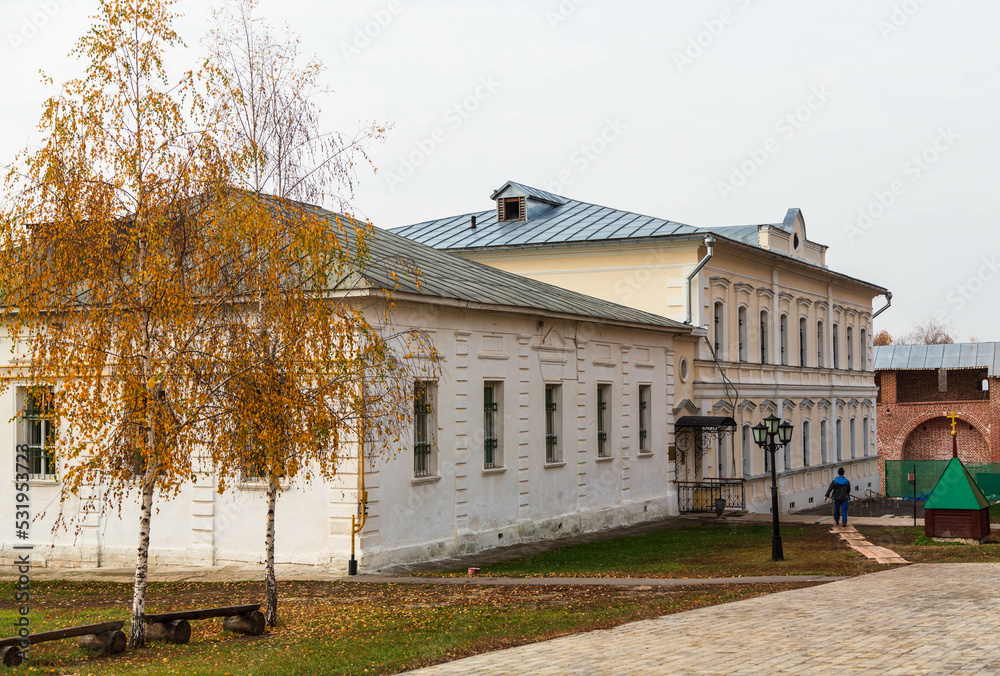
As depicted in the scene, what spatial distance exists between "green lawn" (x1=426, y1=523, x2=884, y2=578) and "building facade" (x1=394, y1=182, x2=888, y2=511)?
6219mm

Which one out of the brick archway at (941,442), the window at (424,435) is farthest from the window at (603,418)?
the brick archway at (941,442)

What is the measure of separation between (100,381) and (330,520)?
7.40 meters

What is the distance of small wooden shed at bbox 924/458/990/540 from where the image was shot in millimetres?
21875

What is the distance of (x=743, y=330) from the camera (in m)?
35.1

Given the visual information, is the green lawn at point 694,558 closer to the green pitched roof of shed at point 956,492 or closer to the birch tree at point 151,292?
the green pitched roof of shed at point 956,492

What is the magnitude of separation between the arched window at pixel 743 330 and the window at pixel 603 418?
9.30m

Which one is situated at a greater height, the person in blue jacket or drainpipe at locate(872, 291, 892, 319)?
drainpipe at locate(872, 291, 892, 319)

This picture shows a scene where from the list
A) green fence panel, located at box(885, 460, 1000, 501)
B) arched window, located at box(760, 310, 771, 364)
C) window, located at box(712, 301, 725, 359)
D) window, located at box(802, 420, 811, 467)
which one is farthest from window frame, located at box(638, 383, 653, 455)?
green fence panel, located at box(885, 460, 1000, 501)

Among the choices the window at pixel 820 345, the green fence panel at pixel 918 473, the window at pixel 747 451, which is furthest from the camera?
the green fence panel at pixel 918 473

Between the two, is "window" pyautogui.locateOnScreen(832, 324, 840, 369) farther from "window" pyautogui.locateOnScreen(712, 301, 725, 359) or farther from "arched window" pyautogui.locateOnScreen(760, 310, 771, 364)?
"window" pyautogui.locateOnScreen(712, 301, 725, 359)

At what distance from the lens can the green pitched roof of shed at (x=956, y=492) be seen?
22.0 metres

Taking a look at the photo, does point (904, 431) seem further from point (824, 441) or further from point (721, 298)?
point (721, 298)

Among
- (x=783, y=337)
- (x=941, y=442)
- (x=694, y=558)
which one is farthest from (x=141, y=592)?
(x=941, y=442)

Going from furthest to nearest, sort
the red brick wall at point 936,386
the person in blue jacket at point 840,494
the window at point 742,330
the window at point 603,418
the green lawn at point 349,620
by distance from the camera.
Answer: the red brick wall at point 936,386, the window at point 742,330, the person in blue jacket at point 840,494, the window at point 603,418, the green lawn at point 349,620
